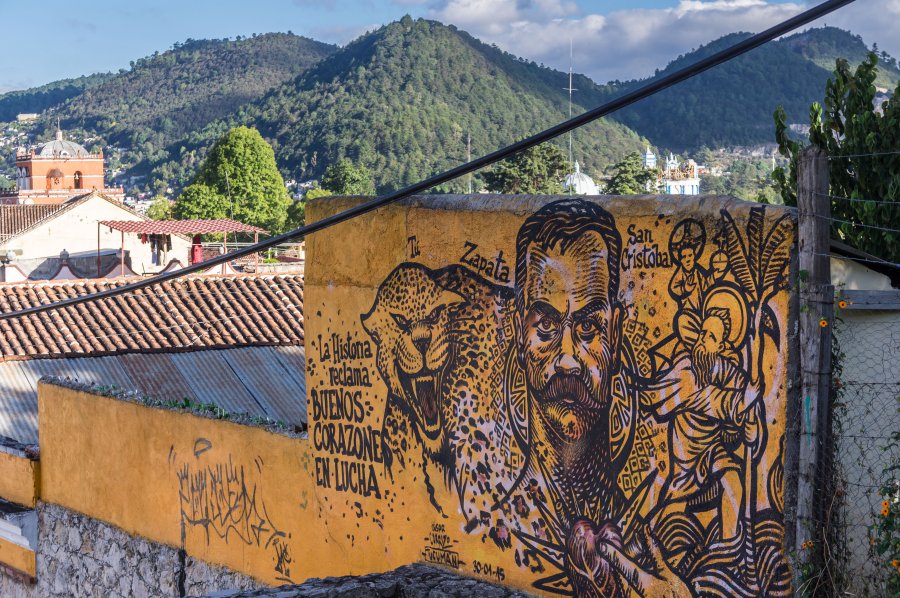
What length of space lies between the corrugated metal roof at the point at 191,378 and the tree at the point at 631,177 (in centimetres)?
2461

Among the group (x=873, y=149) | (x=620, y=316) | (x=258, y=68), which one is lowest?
(x=620, y=316)

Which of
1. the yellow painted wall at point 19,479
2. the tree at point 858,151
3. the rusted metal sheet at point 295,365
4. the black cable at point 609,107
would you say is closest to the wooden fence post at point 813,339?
the black cable at point 609,107

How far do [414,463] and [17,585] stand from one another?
18.3 ft

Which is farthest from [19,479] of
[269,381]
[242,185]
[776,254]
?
[242,185]

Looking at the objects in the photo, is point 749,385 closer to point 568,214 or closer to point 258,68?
point 568,214

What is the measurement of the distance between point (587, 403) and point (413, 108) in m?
92.2

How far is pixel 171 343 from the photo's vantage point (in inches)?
641

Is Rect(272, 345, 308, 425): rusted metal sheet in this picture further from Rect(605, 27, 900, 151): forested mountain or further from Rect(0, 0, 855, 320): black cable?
Rect(605, 27, 900, 151): forested mountain

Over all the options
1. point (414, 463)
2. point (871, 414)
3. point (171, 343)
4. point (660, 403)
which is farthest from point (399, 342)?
point (171, 343)

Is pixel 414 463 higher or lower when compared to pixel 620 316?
lower

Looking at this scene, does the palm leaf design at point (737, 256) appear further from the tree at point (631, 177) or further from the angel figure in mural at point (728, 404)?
the tree at point (631, 177)

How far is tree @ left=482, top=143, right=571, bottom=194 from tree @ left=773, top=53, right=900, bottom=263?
29120mm

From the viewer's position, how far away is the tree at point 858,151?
6926 millimetres

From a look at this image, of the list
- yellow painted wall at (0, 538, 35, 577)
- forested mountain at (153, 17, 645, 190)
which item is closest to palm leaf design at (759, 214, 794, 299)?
yellow painted wall at (0, 538, 35, 577)
